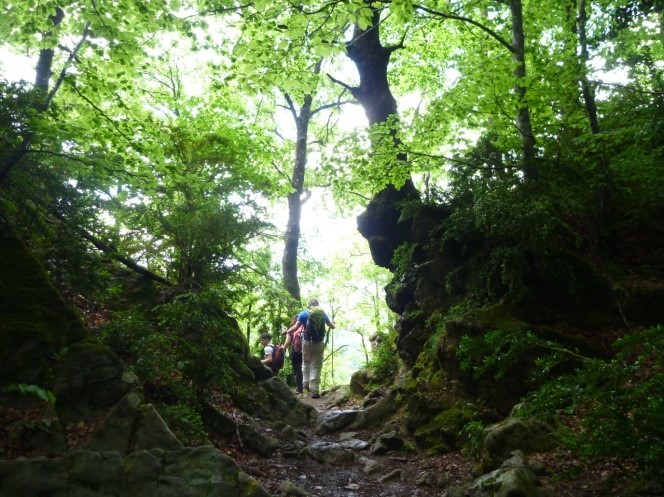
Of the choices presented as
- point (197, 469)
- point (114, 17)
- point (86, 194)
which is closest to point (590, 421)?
point (197, 469)

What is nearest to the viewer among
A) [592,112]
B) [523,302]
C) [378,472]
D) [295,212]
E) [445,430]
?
[378,472]

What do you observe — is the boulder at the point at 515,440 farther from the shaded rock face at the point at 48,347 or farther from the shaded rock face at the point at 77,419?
the shaded rock face at the point at 48,347

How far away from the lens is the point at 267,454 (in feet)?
21.5

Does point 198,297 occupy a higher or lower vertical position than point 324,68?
lower

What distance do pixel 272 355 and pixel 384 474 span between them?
25.5 ft

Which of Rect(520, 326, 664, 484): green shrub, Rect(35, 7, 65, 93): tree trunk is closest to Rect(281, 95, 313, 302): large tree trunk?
Rect(35, 7, 65, 93): tree trunk

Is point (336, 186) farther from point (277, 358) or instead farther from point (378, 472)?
point (378, 472)

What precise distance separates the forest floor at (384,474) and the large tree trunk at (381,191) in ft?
19.7

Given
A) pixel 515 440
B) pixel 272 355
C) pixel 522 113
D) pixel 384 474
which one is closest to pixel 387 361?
pixel 272 355

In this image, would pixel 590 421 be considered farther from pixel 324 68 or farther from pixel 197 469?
pixel 324 68

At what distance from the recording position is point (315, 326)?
12.5 m

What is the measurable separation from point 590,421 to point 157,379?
5520mm

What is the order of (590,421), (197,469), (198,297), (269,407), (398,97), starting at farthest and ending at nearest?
1. (398,97)
2. (269,407)
3. (198,297)
4. (197,469)
5. (590,421)

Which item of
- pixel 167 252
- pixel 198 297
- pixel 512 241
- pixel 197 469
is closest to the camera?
pixel 197 469
